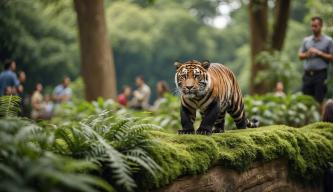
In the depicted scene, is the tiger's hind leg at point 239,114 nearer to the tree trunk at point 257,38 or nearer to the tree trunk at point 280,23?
the tree trunk at point 280,23

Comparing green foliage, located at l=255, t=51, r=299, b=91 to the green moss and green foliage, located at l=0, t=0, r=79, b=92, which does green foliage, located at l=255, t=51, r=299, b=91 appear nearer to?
the green moss

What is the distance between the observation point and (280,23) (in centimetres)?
1750

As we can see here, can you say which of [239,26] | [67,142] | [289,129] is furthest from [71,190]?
[239,26]

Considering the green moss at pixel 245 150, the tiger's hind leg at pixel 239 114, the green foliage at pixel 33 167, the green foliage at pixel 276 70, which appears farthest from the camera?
the green foliage at pixel 276 70

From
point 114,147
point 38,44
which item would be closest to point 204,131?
point 114,147

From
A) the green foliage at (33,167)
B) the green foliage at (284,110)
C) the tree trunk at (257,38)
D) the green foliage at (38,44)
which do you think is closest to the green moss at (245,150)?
the green foliage at (33,167)

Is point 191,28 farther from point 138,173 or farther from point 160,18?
point 138,173

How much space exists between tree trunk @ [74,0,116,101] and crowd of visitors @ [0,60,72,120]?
1773mm

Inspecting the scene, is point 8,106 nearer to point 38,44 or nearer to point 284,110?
point 284,110

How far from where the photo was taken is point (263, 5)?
17.4 m

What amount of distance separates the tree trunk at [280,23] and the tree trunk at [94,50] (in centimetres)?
547

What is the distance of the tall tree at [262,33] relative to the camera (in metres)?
17.4

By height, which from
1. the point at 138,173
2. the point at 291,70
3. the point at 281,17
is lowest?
the point at 138,173

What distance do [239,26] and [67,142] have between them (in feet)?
203
